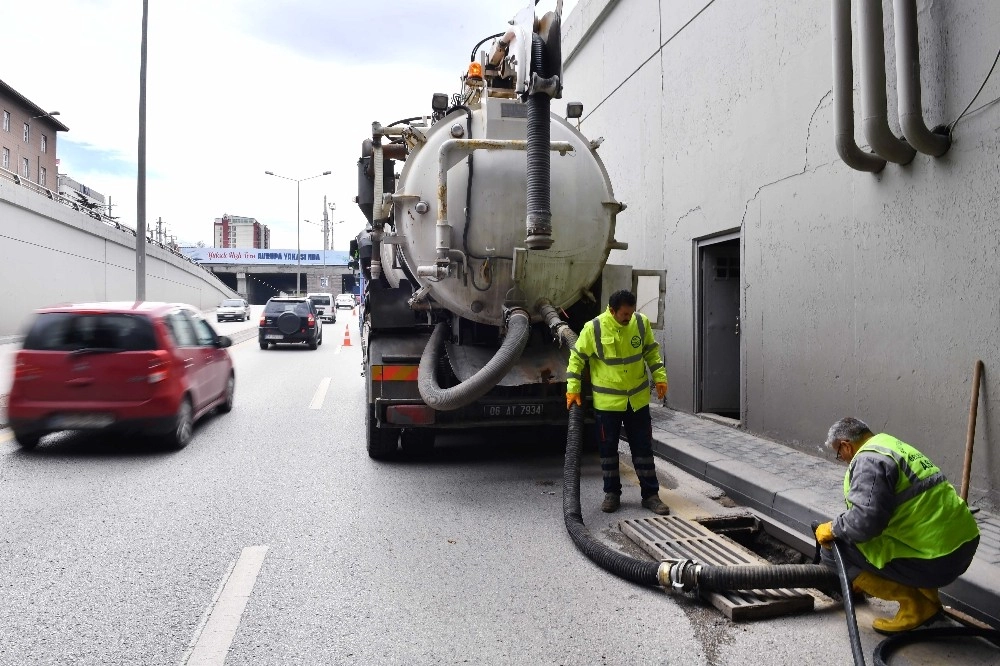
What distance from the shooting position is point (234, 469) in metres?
6.70

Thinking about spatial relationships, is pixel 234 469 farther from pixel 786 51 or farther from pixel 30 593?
pixel 786 51

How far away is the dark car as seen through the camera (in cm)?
2095

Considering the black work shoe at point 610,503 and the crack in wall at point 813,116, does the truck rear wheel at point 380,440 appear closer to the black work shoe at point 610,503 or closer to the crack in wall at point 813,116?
the black work shoe at point 610,503

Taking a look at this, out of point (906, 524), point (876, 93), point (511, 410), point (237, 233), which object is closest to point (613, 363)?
point (511, 410)

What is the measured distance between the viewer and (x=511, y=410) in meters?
6.40

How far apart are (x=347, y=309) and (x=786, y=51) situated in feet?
179

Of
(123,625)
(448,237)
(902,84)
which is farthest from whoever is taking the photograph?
(448,237)

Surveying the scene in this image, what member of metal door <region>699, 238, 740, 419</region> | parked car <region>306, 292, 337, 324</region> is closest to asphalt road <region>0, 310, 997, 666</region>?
metal door <region>699, 238, 740, 419</region>

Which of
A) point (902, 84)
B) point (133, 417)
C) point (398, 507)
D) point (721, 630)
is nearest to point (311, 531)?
point (398, 507)

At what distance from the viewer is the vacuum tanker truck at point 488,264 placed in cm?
605

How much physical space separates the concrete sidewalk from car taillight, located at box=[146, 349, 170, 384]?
5.08 m

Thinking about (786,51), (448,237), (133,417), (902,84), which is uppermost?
(786,51)

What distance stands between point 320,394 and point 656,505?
25.8 ft

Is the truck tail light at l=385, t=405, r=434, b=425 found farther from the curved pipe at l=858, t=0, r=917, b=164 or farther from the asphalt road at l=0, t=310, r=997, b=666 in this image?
the curved pipe at l=858, t=0, r=917, b=164
